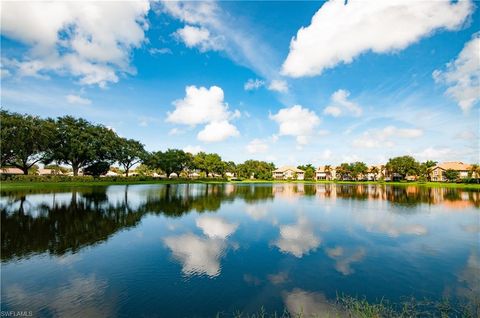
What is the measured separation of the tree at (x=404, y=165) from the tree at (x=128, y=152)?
385ft

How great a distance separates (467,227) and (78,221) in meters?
34.5

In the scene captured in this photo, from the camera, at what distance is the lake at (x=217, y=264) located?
32.6ft

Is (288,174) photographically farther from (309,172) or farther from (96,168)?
(96,168)

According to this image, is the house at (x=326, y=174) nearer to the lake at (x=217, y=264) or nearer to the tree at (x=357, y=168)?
the tree at (x=357, y=168)

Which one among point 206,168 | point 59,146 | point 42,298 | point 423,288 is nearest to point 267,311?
point 423,288

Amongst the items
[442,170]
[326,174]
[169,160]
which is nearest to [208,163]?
[169,160]

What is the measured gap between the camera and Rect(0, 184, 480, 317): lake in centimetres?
995

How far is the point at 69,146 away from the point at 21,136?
1436 centimetres

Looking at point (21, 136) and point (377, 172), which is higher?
point (21, 136)

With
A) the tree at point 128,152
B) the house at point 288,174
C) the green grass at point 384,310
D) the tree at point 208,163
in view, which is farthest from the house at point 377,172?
the green grass at point 384,310

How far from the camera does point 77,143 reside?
73438 mm

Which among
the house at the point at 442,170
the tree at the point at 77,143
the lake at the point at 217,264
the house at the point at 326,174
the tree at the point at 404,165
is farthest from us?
the house at the point at 326,174

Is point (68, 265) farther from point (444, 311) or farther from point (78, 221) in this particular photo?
point (444, 311)

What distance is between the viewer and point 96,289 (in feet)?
35.1
